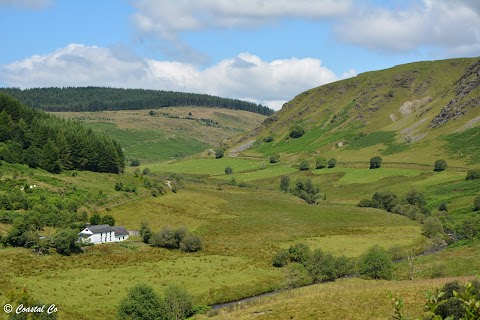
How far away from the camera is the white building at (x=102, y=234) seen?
8756 centimetres

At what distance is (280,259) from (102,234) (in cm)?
3132

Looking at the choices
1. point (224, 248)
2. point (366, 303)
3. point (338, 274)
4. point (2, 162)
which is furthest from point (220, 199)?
point (366, 303)

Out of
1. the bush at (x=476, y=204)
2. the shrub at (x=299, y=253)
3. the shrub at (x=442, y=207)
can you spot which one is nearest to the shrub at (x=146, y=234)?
the shrub at (x=299, y=253)

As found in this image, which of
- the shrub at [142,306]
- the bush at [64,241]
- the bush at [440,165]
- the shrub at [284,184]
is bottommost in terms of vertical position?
the shrub at [142,306]

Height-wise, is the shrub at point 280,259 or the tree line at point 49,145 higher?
the tree line at point 49,145

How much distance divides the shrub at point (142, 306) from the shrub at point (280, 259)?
1357 inches

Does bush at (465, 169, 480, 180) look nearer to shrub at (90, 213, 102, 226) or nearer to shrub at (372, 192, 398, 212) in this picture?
shrub at (372, 192, 398, 212)

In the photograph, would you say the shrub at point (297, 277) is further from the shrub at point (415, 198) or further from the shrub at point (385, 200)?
the shrub at point (415, 198)

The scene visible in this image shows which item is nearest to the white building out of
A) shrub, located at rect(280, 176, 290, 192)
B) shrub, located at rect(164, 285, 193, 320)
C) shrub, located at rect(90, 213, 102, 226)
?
shrub, located at rect(90, 213, 102, 226)

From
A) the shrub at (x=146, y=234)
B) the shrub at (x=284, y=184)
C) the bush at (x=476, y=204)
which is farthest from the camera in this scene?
the shrub at (x=284, y=184)

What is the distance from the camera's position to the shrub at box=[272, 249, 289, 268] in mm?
85250

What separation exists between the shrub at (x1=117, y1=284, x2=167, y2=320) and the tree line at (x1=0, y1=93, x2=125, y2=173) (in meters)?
78.9

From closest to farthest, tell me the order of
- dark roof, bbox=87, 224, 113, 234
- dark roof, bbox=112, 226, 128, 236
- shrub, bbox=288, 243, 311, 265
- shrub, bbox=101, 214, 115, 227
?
shrub, bbox=288, 243, 311, 265, dark roof, bbox=87, 224, 113, 234, dark roof, bbox=112, 226, 128, 236, shrub, bbox=101, 214, 115, 227

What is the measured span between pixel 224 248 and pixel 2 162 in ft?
185
